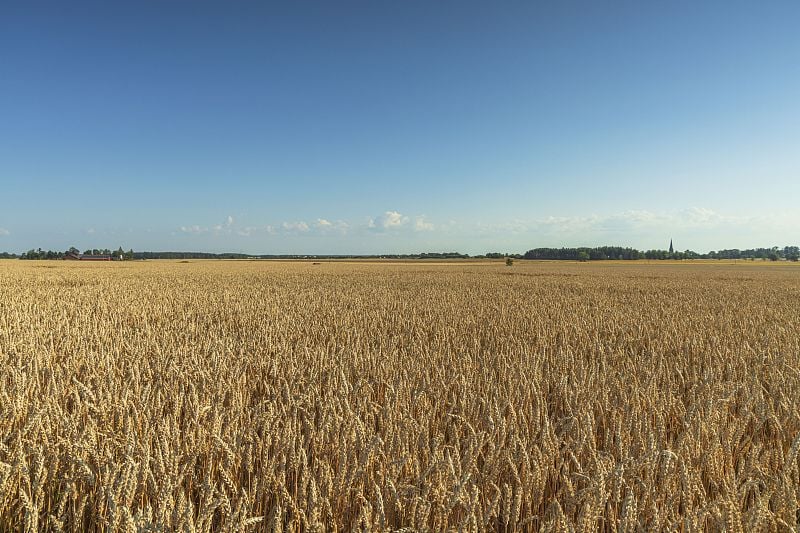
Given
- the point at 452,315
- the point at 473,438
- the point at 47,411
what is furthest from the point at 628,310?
the point at 47,411

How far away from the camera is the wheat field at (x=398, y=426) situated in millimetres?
1992

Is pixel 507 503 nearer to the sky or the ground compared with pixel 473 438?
nearer to the ground

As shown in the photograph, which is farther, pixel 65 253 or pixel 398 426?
pixel 65 253

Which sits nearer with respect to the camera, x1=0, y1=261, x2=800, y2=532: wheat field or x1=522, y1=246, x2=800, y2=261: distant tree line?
x1=0, y1=261, x2=800, y2=532: wheat field

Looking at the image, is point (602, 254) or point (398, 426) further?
point (602, 254)

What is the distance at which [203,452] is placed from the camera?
2.63 meters

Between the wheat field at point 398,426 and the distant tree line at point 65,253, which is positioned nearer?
the wheat field at point 398,426

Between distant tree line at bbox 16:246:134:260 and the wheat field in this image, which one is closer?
the wheat field

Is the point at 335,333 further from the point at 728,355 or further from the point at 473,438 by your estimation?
the point at 728,355

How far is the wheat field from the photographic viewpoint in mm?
1992

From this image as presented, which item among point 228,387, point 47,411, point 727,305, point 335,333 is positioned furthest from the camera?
point 727,305

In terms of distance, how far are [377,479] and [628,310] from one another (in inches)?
406

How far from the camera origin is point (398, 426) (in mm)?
2867

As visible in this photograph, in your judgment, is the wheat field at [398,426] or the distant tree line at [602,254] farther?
the distant tree line at [602,254]
